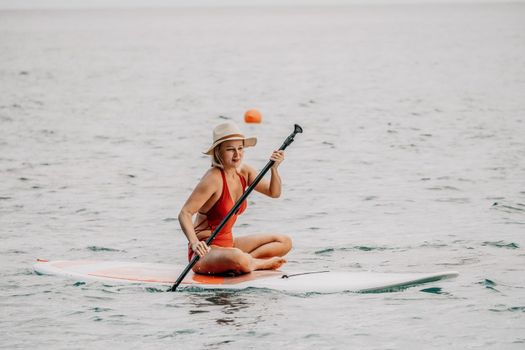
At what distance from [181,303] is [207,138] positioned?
45.3ft

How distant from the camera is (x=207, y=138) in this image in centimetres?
2295

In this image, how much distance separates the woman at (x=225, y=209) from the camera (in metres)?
9.12

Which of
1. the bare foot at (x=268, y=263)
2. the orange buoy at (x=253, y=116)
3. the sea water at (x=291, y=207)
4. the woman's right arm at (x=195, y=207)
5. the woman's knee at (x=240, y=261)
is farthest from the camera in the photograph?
the orange buoy at (x=253, y=116)

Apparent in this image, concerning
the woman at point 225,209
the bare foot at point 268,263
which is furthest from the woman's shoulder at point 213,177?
the bare foot at point 268,263

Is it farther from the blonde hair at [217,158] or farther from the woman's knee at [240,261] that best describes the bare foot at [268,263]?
the blonde hair at [217,158]

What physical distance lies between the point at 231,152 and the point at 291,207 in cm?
547

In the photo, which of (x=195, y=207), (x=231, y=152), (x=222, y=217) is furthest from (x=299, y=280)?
(x=231, y=152)

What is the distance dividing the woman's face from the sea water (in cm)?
112

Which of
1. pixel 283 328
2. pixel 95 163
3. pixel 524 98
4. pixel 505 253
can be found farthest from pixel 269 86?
pixel 283 328

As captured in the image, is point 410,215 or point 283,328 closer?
point 283,328

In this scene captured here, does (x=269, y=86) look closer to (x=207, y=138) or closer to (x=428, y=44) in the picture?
(x=207, y=138)

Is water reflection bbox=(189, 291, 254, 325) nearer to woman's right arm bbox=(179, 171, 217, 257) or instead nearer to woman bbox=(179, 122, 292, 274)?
woman bbox=(179, 122, 292, 274)

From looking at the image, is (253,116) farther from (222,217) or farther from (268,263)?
(268,263)

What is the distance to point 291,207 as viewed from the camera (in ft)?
47.8
